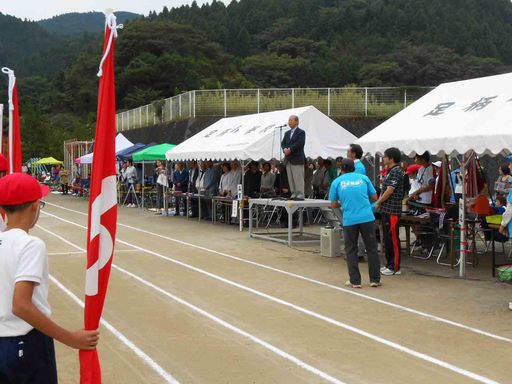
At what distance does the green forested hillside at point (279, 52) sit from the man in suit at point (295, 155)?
4539 centimetres

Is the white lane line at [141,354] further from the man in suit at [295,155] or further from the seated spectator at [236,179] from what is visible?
the seated spectator at [236,179]

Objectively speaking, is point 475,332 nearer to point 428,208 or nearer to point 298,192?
point 428,208

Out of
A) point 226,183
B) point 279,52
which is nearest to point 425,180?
point 226,183

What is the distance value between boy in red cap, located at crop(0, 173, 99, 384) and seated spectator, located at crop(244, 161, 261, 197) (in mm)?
15866

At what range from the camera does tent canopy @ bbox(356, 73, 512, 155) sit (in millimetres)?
9641

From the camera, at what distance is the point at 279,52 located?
95.4 metres

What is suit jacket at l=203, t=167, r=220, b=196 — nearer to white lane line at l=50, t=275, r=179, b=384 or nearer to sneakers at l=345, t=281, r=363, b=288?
sneakers at l=345, t=281, r=363, b=288

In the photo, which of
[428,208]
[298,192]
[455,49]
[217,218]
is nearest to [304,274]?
[428,208]

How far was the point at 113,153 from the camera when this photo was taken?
11.6ft

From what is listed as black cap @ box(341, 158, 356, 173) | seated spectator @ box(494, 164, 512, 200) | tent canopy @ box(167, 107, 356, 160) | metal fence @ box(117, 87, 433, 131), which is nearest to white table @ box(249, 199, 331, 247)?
tent canopy @ box(167, 107, 356, 160)

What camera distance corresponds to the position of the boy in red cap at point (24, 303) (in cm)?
306

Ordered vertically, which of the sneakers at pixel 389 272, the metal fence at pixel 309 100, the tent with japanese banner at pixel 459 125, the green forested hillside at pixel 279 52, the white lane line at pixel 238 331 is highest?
the green forested hillside at pixel 279 52

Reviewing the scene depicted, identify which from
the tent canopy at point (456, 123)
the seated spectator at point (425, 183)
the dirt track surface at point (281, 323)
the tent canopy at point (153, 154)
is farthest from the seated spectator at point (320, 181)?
the tent canopy at point (153, 154)

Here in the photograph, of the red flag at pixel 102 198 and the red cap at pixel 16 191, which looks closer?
the red cap at pixel 16 191
